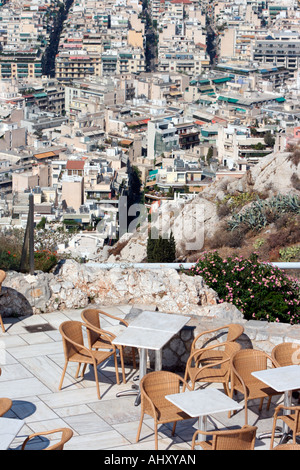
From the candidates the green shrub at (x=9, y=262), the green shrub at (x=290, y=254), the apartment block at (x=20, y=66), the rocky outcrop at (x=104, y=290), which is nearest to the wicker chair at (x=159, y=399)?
the rocky outcrop at (x=104, y=290)

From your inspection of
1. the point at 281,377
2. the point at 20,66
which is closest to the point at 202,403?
the point at 281,377

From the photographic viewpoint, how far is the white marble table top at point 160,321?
16.3 ft

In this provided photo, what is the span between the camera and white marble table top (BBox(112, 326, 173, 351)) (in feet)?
15.5

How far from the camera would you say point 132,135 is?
5484 cm

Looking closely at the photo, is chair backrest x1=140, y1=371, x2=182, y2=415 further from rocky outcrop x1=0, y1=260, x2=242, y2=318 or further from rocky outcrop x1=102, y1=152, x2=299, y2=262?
rocky outcrop x1=102, y1=152, x2=299, y2=262

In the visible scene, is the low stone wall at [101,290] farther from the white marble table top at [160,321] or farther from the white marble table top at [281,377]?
the white marble table top at [281,377]

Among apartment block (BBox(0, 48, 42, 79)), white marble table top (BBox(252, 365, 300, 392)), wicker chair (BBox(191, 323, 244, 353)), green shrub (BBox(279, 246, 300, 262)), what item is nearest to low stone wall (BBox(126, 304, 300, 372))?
wicker chair (BBox(191, 323, 244, 353))

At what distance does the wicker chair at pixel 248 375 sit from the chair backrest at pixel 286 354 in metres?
0.07

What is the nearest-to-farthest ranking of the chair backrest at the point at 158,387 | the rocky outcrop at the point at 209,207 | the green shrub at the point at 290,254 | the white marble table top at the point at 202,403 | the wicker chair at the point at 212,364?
the white marble table top at the point at 202,403 < the chair backrest at the point at 158,387 < the wicker chair at the point at 212,364 < the green shrub at the point at 290,254 < the rocky outcrop at the point at 209,207

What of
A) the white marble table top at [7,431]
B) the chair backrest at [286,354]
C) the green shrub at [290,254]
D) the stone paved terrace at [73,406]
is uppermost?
the white marble table top at [7,431]

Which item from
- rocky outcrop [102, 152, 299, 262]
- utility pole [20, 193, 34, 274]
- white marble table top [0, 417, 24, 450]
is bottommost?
rocky outcrop [102, 152, 299, 262]

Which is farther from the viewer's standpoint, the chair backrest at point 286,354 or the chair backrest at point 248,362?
the chair backrest at point 286,354

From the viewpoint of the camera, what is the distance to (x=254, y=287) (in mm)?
6184

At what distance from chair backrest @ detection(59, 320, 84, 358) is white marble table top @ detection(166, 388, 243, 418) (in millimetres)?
982
